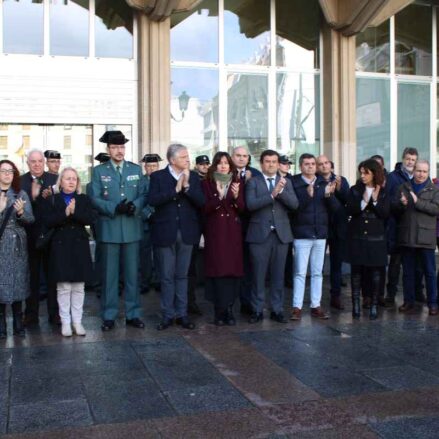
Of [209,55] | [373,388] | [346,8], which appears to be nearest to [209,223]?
[373,388]

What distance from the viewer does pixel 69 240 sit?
20.4ft

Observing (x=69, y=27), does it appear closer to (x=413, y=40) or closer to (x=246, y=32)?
(x=246, y=32)

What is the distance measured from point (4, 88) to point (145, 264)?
→ 4.22 metres

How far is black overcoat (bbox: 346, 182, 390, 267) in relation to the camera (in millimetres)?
6883

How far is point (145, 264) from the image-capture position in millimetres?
8758

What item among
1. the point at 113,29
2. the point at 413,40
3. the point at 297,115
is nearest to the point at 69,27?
the point at 113,29

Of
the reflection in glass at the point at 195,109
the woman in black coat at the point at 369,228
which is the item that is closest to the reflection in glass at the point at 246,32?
the reflection in glass at the point at 195,109

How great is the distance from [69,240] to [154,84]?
520 cm

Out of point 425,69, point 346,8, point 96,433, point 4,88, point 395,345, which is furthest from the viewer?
point 425,69

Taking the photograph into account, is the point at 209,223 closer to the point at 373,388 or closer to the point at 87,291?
the point at 373,388

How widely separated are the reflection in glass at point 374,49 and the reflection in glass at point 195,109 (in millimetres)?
3240

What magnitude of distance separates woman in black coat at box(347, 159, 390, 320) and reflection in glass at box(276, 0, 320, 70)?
5722 mm

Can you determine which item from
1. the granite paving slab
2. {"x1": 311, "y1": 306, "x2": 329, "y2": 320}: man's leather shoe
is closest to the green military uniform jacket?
{"x1": 311, "y1": 306, "x2": 329, "y2": 320}: man's leather shoe

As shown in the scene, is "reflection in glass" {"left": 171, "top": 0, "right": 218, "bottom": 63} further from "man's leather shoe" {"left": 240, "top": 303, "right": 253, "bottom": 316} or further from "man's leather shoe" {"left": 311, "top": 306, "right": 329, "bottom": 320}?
"man's leather shoe" {"left": 311, "top": 306, "right": 329, "bottom": 320}
